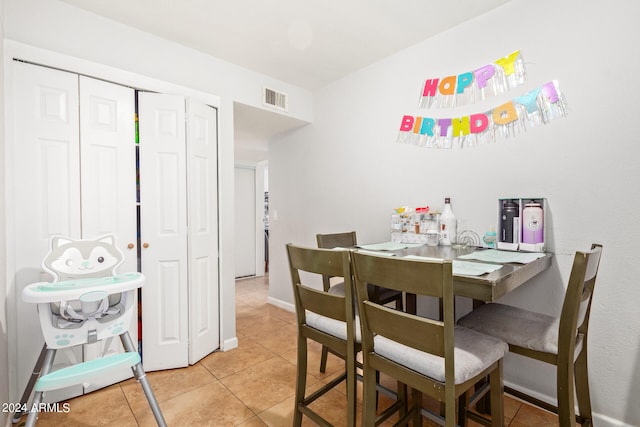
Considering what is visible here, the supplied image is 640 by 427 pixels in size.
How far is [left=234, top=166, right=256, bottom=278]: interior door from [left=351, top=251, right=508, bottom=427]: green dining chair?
4.23 metres

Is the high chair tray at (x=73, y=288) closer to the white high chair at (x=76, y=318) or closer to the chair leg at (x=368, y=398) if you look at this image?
the white high chair at (x=76, y=318)

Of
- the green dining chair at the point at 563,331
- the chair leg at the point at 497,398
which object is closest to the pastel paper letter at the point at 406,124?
the green dining chair at the point at 563,331

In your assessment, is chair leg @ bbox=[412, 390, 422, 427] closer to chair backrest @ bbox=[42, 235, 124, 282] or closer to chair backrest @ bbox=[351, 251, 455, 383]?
chair backrest @ bbox=[351, 251, 455, 383]

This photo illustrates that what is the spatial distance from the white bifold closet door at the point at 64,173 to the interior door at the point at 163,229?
9 centimetres

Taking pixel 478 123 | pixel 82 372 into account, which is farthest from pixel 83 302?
pixel 478 123

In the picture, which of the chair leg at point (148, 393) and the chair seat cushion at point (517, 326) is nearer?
the chair seat cushion at point (517, 326)

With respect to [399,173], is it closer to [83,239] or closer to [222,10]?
[222,10]

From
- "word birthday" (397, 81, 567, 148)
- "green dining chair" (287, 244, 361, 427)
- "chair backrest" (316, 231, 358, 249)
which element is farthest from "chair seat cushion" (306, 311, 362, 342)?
"word birthday" (397, 81, 567, 148)

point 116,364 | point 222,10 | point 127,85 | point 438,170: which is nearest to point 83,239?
point 116,364

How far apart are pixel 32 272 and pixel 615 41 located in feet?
11.3

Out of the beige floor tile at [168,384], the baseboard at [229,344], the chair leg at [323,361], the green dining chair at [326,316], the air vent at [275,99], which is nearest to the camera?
the green dining chair at [326,316]

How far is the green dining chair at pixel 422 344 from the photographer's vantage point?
94cm

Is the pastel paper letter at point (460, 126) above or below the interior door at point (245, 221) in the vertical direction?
above

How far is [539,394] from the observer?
Answer: 178 centimetres
